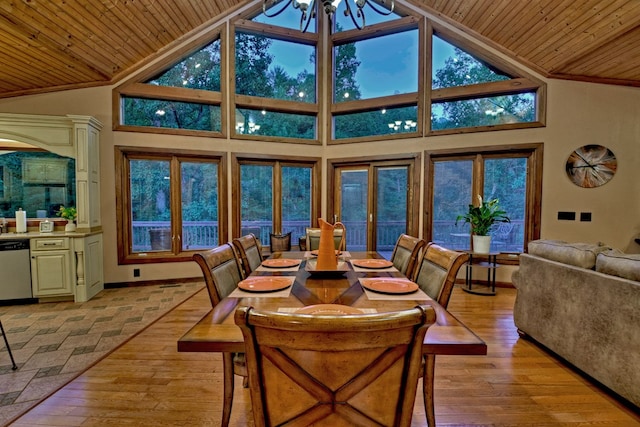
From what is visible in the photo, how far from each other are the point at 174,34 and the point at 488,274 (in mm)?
6005

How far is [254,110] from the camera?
5.16 m

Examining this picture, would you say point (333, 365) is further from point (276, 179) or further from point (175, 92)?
point (175, 92)

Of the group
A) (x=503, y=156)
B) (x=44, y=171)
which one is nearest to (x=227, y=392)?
(x=44, y=171)

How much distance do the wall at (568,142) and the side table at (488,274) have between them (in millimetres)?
906

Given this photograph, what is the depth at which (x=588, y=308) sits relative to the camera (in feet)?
6.84

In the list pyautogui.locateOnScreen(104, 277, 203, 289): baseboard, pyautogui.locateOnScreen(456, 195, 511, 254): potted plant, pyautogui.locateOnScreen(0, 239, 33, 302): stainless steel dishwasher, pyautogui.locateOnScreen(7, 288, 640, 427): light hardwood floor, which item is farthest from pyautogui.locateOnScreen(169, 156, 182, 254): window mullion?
pyautogui.locateOnScreen(456, 195, 511, 254): potted plant

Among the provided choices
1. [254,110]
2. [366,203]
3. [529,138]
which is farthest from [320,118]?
[529,138]

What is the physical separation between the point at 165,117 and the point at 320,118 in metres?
2.57

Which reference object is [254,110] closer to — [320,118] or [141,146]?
[320,118]

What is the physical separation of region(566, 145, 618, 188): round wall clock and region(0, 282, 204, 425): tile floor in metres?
5.80

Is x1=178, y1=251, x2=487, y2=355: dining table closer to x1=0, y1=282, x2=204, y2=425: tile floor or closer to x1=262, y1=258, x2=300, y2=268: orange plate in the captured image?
x1=262, y1=258, x2=300, y2=268: orange plate

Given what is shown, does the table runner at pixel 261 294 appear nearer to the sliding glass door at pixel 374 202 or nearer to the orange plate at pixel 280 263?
the orange plate at pixel 280 263

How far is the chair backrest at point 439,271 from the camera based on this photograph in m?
1.59

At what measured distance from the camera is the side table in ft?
13.8
